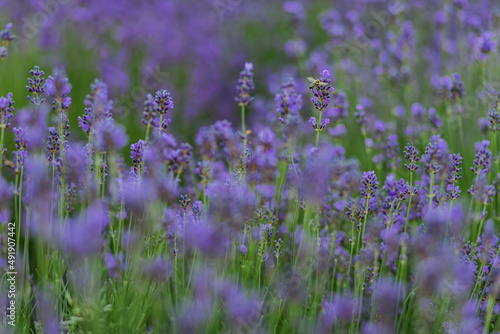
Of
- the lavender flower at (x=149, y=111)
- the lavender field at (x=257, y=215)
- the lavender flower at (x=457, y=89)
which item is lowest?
the lavender field at (x=257, y=215)

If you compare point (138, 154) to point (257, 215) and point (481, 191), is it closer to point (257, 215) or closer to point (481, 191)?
point (257, 215)

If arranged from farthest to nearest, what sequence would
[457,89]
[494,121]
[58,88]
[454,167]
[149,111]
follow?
[457,89]
[494,121]
[149,111]
[454,167]
[58,88]

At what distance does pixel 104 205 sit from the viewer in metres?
2.15

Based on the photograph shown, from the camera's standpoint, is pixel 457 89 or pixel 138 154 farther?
pixel 457 89

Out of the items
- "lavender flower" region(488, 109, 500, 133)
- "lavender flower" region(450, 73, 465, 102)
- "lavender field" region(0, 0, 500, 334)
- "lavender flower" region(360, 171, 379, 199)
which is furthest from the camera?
"lavender flower" region(450, 73, 465, 102)

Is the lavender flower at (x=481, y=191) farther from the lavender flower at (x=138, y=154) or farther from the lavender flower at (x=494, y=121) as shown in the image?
the lavender flower at (x=138, y=154)

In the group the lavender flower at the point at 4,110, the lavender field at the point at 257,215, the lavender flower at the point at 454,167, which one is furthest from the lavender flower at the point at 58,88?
the lavender flower at the point at 454,167

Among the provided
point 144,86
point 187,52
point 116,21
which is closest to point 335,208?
point 144,86

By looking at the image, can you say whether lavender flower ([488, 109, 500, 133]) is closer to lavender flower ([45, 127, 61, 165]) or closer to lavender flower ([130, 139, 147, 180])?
lavender flower ([130, 139, 147, 180])

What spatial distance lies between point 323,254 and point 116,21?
445 cm

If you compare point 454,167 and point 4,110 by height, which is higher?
point 4,110

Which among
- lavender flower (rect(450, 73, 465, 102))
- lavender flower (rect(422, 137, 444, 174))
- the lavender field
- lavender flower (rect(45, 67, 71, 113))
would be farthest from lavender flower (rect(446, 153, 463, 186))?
lavender flower (rect(45, 67, 71, 113))

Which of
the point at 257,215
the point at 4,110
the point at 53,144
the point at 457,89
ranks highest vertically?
the point at 457,89

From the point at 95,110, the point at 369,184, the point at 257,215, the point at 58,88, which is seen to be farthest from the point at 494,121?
the point at 58,88
